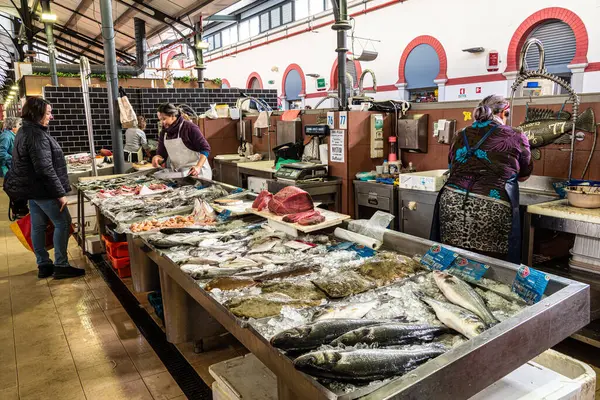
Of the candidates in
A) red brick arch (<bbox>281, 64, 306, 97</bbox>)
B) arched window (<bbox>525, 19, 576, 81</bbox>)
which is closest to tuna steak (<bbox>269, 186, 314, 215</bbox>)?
arched window (<bbox>525, 19, 576, 81</bbox>)

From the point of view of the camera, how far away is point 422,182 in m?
4.44

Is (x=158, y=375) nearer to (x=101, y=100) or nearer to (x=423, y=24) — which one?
(x=101, y=100)

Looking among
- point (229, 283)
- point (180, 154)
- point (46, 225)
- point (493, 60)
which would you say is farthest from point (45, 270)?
point (493, 60)

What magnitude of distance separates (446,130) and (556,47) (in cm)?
594

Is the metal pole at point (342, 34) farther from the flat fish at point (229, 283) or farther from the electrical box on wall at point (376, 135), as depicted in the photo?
the flat fish at point (229, 283)

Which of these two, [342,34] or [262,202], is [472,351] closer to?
[262,202]

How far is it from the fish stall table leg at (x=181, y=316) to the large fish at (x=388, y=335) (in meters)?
1.72

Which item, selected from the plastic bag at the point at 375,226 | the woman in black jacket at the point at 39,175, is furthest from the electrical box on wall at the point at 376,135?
the woman in black jacket at the point at 39,175

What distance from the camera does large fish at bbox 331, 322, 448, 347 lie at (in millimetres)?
1455

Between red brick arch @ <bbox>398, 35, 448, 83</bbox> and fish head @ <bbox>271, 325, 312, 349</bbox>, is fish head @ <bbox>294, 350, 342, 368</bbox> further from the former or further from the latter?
red brick arch @ <bbox>398, 35, 448, 83</bbox>

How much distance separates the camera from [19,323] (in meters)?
4.05

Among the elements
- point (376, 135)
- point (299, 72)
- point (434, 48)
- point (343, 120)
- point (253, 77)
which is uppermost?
point (253, 77)

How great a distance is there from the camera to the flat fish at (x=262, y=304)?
70.1 inches

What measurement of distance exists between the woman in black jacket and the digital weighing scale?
2363mm
